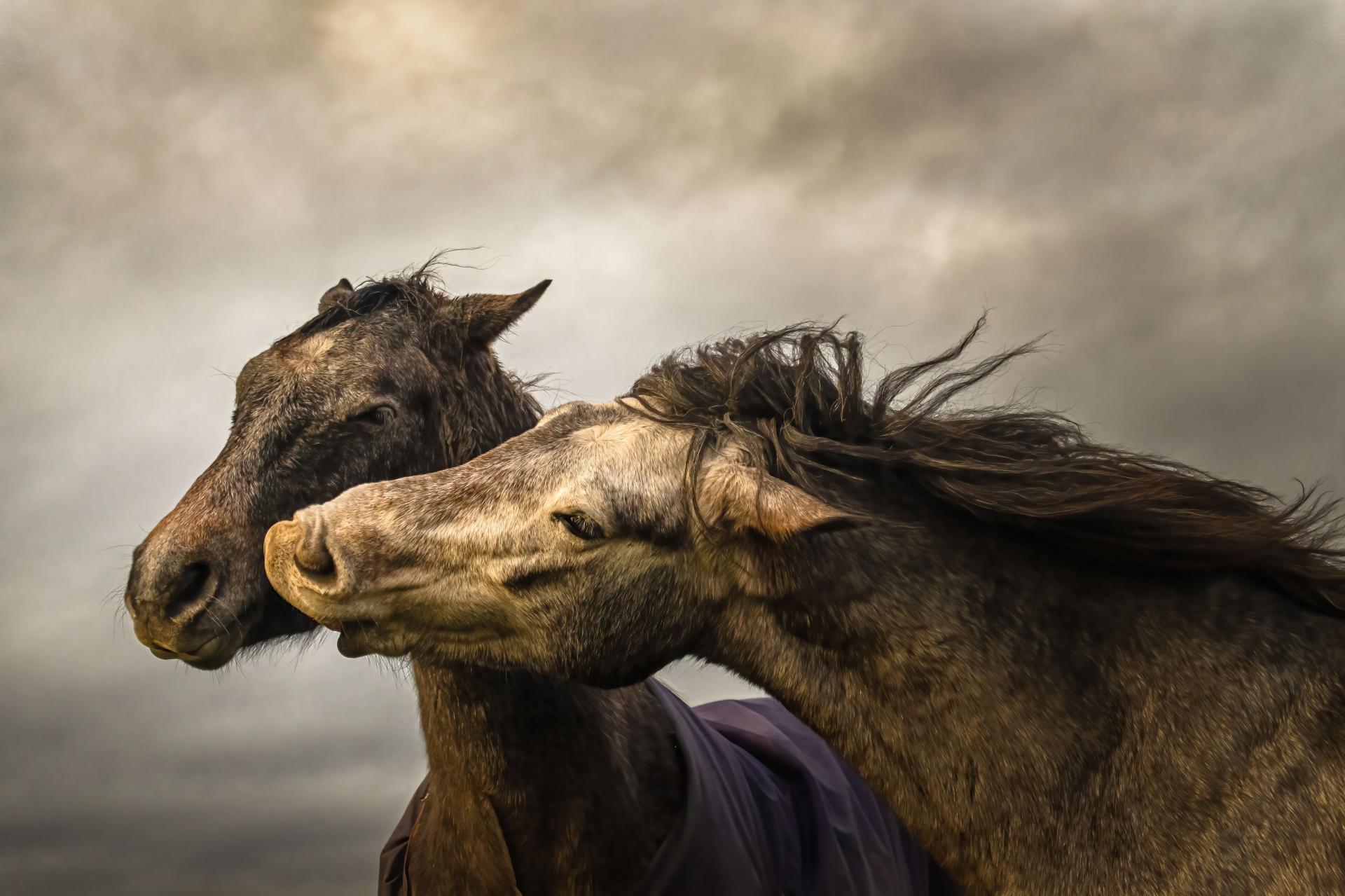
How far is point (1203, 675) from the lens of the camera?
269 cm

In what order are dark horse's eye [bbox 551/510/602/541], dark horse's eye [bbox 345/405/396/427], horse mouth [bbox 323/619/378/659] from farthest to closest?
dark horse's eye [bbox 345/405/396/427] < horse mouth [bbox 323/619/378/659] < dark horse's eye [bbox 551/510/602/541]

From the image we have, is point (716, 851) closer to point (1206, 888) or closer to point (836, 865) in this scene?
point (836, 865)

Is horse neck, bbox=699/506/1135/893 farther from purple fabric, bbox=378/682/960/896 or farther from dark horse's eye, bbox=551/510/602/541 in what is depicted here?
purple fabric, bbox=378/682/960/896

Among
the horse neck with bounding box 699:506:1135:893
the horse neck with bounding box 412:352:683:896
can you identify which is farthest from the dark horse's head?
the horse neck with bounding box 699:506:1135:893

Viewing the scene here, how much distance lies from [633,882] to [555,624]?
1.27 metres

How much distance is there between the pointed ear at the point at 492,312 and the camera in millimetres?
4543

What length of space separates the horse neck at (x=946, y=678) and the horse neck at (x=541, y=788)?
104cm

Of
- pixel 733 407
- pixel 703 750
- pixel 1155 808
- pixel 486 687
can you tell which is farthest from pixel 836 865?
pixel 733 407

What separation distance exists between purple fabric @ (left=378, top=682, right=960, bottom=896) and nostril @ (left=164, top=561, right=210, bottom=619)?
1.50 meters

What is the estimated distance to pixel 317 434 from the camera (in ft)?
13.3

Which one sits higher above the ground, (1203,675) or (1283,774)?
(1203,675)

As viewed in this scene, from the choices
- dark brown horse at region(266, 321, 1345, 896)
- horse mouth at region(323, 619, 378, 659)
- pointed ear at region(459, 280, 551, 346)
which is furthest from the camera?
pointed ear at region(459, 280, 551, 346)

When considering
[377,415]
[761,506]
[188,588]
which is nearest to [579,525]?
[761,506]

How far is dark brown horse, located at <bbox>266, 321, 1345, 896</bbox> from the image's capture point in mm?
2617
